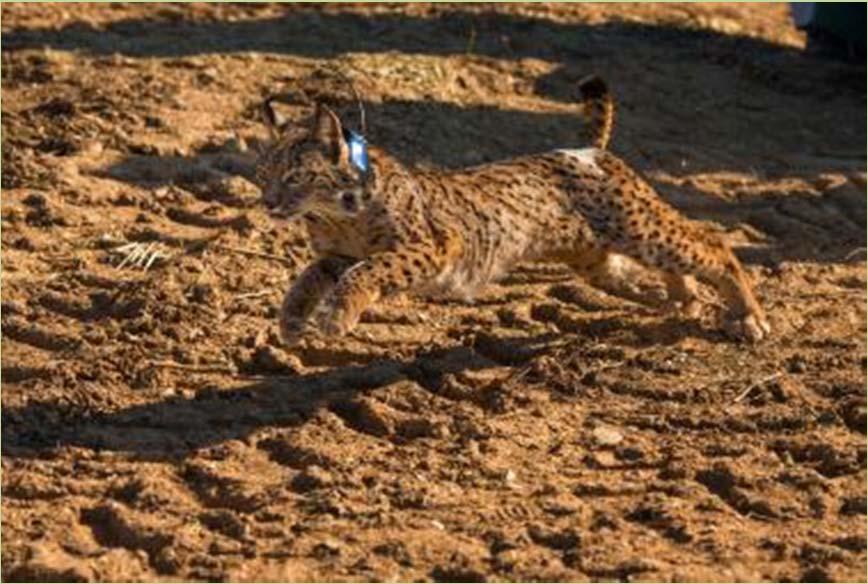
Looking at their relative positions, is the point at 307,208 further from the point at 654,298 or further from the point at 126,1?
the point at 126,1

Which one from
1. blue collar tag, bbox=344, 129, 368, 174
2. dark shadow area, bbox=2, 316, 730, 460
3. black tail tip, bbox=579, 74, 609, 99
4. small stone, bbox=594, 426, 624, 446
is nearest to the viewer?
dark shadow area, bbox=2, 316, 730, 460

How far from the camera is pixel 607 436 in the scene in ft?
25.9

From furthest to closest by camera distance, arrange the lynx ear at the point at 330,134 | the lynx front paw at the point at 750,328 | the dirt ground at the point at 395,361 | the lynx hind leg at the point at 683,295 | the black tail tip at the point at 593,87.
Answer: the lynx hind leg at the point at 683,295, the black tail tip at the point at 593,87, the lynx front paw at the point at 750,328, the lynx ear at the point at 330,134, the dirt ground at the point at 395,361

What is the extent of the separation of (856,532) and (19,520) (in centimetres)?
277

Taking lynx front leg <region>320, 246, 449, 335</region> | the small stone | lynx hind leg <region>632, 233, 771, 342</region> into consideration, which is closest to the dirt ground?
the small stone

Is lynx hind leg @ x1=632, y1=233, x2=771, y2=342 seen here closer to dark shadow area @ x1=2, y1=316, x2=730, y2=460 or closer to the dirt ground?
the dirt ground

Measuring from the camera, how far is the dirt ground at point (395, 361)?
22.7ft

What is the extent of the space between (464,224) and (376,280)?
0.74 m

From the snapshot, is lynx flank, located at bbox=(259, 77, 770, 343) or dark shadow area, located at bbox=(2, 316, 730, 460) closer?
dark shadow area, located at bbox=(2, 316, 730, 460)

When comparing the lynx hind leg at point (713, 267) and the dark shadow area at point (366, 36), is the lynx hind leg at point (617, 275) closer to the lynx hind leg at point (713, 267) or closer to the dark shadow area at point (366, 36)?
the lynx hind leg at point (713, 267)

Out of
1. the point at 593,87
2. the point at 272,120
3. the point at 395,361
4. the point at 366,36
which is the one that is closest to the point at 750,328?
the point at 593,87

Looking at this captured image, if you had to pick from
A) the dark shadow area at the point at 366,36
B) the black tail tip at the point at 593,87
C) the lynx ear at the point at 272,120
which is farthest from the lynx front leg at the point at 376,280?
the dark shadow area at the point at 366,36

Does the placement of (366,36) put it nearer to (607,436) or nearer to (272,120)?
(272,120)

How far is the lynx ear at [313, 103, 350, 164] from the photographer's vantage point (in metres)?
8.07
